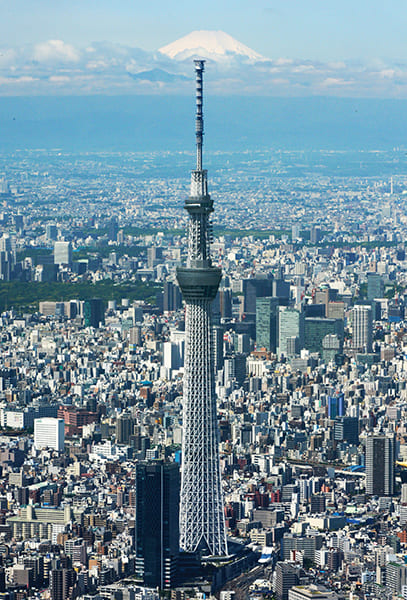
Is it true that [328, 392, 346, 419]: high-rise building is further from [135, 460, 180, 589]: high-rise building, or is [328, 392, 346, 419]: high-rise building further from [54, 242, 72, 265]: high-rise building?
[54, 242, 72, 265]: high-rise building

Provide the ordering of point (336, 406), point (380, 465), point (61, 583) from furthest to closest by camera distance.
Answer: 1. point (336, 406)
2. point (380, 465)
3. point (61, 583)

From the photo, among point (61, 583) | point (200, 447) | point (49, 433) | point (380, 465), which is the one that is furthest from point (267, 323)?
point (61, 583)

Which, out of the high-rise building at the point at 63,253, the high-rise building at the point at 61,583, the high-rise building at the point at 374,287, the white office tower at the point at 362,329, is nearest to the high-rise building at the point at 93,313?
the white office tower at the point at 362,329

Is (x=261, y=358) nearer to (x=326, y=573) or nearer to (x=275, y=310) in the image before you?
(x=275, y=310)

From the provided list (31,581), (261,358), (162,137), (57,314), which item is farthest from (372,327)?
(162,137)

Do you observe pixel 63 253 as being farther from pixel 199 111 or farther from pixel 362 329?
pixel 199 111

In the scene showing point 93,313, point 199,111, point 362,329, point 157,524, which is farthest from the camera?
point 93,313
